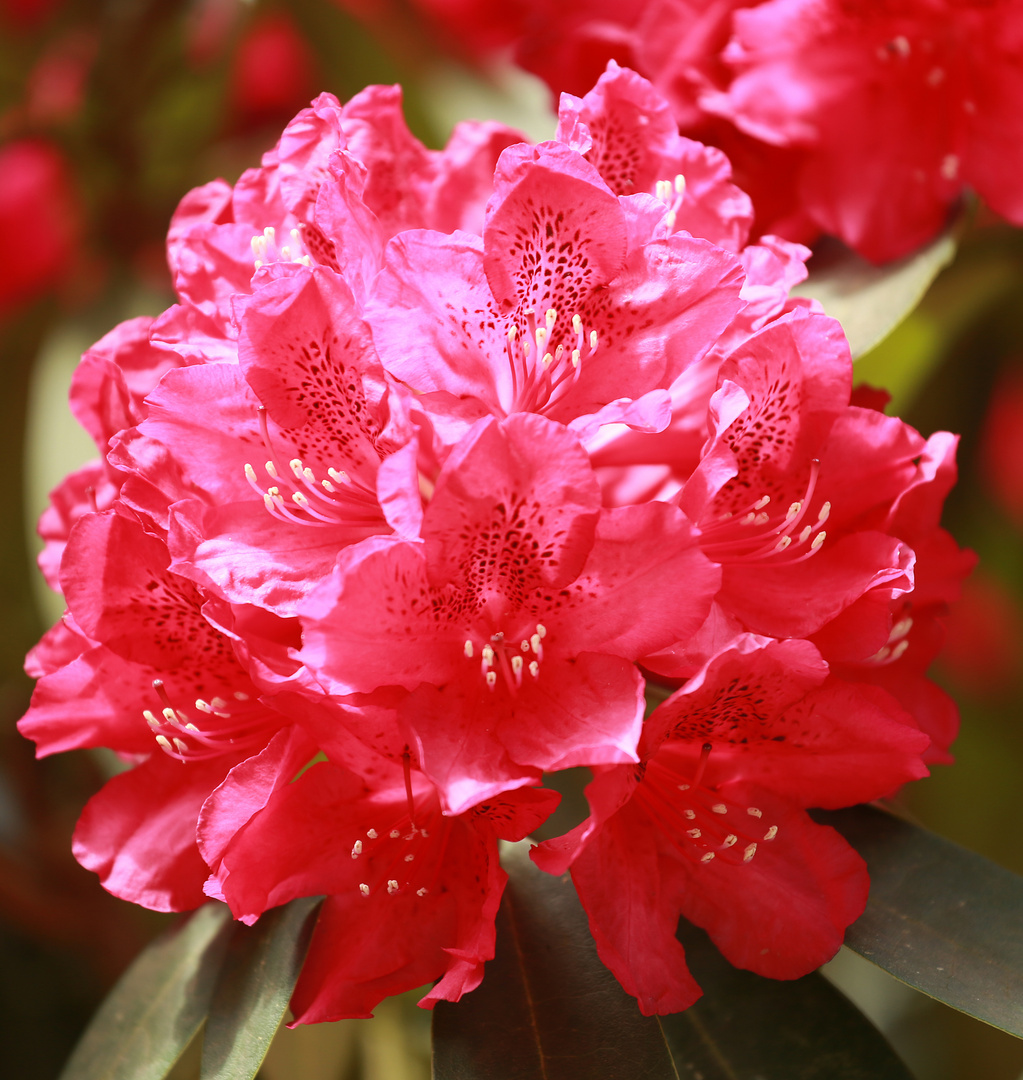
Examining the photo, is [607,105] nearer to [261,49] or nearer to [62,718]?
[62,718]

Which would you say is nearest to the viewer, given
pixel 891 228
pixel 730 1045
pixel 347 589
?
pixel 347 589

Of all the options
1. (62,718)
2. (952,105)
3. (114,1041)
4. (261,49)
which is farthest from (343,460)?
(261,49)

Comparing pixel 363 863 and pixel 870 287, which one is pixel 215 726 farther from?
pixel 870 287

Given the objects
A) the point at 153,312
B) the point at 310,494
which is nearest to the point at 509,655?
the point at 310,494

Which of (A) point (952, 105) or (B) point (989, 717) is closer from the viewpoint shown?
(A) point (952, 105)

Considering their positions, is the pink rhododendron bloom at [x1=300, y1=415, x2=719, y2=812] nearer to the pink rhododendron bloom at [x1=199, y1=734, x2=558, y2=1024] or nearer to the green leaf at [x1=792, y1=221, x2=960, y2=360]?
the pink rhododendron bloom at [x1=199, y1=734, x2=558, y2=1024]

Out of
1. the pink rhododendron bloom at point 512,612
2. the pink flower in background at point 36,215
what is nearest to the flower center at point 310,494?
the pink rhododendron bloom at point 512,612
